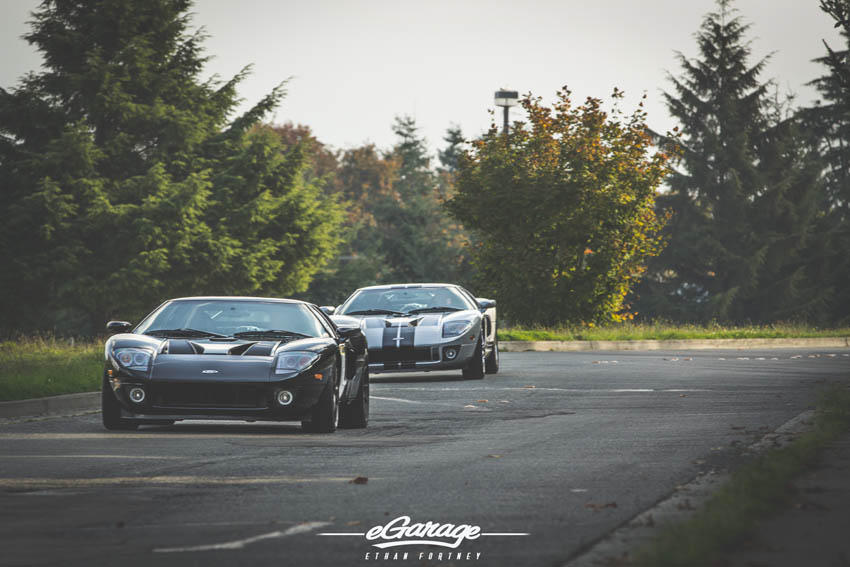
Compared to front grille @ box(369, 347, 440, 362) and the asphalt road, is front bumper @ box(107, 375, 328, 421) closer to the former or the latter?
the asphalt road

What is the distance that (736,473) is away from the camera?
848 cm

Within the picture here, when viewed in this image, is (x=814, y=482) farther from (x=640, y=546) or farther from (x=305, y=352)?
(x=305, y=352)

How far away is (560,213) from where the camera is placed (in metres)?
36.9

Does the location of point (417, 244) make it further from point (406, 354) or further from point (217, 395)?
point (217, 395)

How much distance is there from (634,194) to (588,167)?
1.58 m

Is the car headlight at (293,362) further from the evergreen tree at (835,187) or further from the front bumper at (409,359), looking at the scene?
the evergreen tree at (835,187)

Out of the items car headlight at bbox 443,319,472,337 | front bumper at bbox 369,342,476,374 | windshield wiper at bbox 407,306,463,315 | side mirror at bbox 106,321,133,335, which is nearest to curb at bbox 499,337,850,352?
windshield wiper at bbox 407,306,463,315

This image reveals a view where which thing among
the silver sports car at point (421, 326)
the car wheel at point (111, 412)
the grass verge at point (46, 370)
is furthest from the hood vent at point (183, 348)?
the silver sports car at point (421, 326)

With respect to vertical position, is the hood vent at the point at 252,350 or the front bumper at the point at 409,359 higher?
the hood vent at the point at 252,350

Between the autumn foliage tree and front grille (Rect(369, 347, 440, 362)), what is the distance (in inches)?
704

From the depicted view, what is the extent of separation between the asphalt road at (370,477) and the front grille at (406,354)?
7.22 feet

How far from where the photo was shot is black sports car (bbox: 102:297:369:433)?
1181 centimetres

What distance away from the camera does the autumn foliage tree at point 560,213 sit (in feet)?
122

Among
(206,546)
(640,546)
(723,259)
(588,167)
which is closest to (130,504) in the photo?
(206,546)
